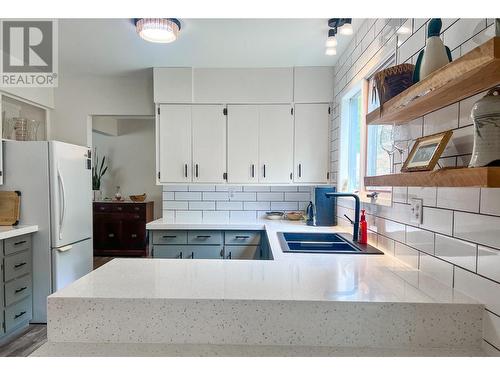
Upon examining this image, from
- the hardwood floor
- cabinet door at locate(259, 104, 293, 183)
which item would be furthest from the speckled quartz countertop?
cabinet door at locate(259, 104, 293, 183)

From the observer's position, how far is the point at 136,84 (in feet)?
10.5

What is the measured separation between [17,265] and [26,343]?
64 cm

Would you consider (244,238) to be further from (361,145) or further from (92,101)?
(92,101)

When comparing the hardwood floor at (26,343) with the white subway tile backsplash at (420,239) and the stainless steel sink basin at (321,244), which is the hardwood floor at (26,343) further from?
the white subway tile backsplash at (420,239)

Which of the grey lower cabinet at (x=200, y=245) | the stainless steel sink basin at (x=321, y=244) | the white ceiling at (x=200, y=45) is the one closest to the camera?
the stainless steel sink basin at (x=321, y=244)

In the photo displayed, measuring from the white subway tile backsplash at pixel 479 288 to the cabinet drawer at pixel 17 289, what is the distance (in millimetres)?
3076

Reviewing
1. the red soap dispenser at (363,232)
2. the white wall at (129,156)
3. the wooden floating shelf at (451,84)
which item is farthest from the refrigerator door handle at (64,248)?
the white wall at (129,156)

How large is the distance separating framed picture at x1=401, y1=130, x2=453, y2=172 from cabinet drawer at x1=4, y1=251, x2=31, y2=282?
2950mm

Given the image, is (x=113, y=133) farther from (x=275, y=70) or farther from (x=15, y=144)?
(x=275, y=70)

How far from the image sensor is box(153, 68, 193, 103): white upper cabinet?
2883mm

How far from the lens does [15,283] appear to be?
2.43m

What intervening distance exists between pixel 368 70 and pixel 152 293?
1888 mm

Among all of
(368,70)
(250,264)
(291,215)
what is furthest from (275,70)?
(250,264)

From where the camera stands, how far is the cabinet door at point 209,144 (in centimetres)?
293
